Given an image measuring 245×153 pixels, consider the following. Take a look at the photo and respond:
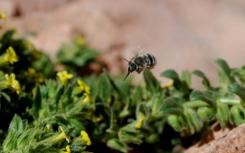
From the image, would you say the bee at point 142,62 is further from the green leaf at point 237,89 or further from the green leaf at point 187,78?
the green leaf at point 187,78

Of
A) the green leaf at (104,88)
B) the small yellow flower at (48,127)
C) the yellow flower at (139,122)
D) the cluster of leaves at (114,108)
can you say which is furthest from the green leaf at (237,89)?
the small yellow flower at (48,127)

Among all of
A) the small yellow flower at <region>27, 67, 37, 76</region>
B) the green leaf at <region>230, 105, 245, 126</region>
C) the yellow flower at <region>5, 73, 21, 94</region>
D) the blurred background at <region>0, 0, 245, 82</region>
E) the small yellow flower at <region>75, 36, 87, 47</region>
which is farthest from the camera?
the blurred background at <region>0, 0, 245, 82</region>

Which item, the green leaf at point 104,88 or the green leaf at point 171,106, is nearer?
the green leaf at point 171,106

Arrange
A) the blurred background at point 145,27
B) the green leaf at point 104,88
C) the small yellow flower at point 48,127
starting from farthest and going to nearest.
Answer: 1. the blurred background at point 145,27
2. the green leaf at point 104,88
3. the small yellow flower at point 48,127

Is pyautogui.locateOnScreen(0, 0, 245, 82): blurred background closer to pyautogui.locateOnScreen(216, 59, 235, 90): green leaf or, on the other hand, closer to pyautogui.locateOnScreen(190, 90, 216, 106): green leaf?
pyautogui.locateOnScreen(216, 59, 235, 90): green leaf

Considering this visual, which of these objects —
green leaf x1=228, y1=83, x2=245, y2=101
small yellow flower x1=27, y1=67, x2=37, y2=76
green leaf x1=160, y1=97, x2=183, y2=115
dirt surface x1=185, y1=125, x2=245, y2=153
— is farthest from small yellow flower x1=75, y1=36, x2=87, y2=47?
dirt surface x1=185, y1=125, x2=245, y2=153

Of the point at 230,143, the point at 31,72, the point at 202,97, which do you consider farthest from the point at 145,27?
the point at 230,143
